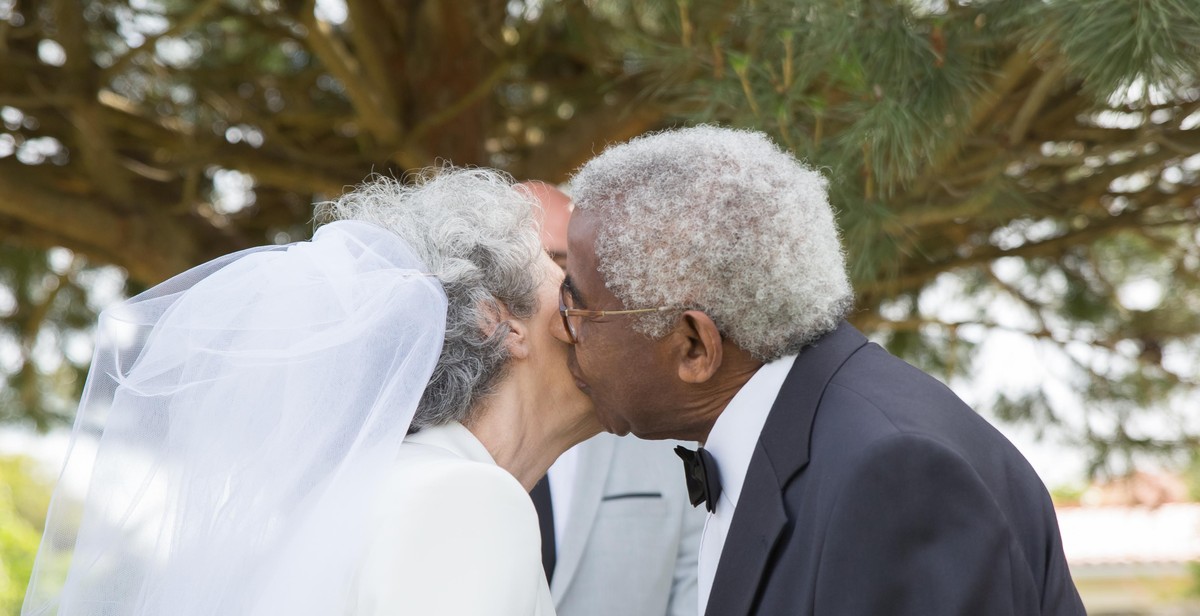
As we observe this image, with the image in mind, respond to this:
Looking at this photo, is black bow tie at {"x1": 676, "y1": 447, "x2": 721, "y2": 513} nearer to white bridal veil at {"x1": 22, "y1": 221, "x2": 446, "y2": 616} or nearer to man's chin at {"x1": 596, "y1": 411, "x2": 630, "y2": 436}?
man's chin at {"x1": 596, "y1": 411, "x2": 630, "y2": 436}

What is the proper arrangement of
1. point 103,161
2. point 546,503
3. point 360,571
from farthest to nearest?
1. point 103,161
2. point 546,503
3. point 360,571

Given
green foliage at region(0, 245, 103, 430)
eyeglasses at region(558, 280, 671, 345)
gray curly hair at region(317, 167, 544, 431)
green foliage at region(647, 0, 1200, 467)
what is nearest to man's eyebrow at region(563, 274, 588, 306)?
eyeglasses at region(558, 280, 671, 345)

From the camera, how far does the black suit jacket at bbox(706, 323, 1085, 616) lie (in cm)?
123

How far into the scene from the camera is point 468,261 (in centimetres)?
175

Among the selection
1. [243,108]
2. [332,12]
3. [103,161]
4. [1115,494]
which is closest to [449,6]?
[332,12]

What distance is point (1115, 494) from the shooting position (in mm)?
4285

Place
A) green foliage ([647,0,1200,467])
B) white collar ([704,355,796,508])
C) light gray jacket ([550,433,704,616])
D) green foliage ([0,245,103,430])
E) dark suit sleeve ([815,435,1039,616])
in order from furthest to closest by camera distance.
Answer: green foliage ([0,245,103,430]) < light gray jacket ([550,433,704,616]) < green foliage ([647,0,1200,467]) < white collar ([704,355,796,508]) < dark suit sleeve ([815,435,1039,616])

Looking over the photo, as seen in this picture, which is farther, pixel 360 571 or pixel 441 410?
pixel 441 410

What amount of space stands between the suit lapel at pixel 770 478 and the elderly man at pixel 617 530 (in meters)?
0.80

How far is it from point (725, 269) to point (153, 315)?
94 cm

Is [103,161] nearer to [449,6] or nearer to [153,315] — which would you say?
[449,6]

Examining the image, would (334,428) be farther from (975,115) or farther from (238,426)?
(975,115)

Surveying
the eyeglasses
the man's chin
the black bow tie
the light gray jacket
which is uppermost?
the eyeglasses

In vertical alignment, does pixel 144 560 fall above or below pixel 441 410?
below
